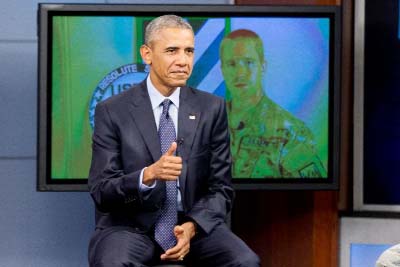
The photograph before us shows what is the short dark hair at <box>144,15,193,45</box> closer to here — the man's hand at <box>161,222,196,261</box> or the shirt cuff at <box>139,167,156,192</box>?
the shirt cuff at <box>139,167,156,192</box>

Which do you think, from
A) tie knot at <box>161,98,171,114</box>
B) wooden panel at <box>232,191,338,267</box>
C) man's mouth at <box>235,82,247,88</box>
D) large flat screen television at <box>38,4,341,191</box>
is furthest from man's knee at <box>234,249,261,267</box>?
wooden panel at <box>232,191,338,267</box>

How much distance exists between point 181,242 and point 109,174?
0.36m

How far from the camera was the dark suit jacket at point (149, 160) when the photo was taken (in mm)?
3715

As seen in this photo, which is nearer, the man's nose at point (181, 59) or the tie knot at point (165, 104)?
the man's nose at point (181, 59)

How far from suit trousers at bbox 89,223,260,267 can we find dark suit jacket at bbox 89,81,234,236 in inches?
2.1

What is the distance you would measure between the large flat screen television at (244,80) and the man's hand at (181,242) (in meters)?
1.19

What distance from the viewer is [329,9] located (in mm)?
4855

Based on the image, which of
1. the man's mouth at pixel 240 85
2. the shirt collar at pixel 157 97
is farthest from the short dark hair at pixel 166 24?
the man's mouth at pixel 240 85

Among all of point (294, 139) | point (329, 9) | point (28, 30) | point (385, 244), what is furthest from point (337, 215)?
point (28, 30)

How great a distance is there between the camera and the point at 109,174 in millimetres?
3715

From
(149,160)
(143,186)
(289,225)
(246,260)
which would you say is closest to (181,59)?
(149,160)

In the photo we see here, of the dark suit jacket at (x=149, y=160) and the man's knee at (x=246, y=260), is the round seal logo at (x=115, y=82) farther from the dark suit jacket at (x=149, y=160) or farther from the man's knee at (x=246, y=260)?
the man's knee at (x=246, y=260)

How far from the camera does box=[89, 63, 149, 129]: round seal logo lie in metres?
4.93

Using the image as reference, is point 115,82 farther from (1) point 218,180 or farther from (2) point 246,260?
(2) point 246,260
